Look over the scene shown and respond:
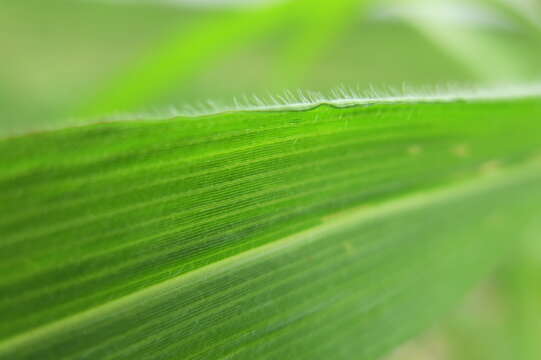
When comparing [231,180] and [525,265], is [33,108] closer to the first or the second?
[231,180]

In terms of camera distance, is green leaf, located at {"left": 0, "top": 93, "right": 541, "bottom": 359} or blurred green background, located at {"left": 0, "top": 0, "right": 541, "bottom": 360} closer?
green leaf, located at {"left": 0, "top": 93, "right": 541, "bottom": 359}

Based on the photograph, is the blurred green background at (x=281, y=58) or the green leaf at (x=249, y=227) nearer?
the green leaf at (x=249, y=227)

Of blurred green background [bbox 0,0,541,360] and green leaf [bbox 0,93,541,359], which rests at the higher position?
green leaf [bbox 0,93,541,359]

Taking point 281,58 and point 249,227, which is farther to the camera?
point 281,58

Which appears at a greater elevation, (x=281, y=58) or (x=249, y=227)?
(x=249, y=227)

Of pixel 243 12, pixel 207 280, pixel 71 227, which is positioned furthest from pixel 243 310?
pixel 243 12
